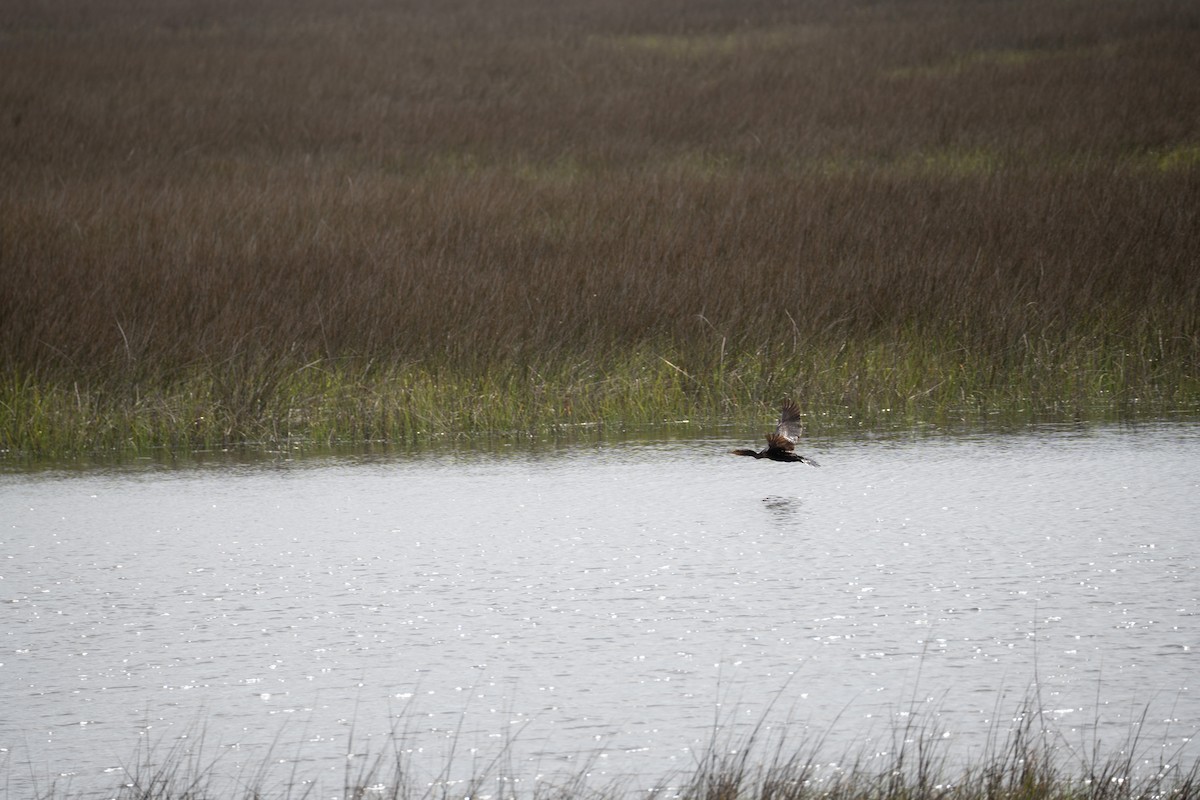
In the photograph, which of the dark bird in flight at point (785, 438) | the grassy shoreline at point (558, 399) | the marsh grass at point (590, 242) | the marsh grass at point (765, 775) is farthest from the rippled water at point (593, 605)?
the marsh grass at point (590, 242)

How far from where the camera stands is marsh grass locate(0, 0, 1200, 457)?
8133 millimetres

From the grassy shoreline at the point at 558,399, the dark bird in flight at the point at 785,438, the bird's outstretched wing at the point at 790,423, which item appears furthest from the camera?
the grassy shoreline at the point at 558,399

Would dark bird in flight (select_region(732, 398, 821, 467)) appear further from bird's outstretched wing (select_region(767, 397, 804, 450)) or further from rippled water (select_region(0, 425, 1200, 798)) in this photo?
rippled water (select_region(0, 425, 1200, 798))

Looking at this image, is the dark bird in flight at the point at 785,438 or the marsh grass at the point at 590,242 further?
the marsh grass at the point at 590,242

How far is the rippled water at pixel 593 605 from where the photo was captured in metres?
3.49

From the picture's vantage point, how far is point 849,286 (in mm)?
9414

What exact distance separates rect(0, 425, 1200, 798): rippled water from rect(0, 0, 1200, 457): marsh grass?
111 centimetres

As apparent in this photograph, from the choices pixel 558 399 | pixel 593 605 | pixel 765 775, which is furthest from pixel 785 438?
pixel 765 775

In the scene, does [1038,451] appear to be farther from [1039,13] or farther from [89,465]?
[1039,13]

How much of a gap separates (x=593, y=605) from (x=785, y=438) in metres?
1.74

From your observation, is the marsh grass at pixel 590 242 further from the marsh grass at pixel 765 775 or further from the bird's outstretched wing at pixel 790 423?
the marsh grass at pixel 765 775

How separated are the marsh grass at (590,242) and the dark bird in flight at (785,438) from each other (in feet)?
6.05

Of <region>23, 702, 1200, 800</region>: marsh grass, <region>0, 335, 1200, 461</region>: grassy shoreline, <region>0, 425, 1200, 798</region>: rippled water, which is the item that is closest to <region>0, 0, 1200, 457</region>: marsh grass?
<region>0, 335, 1200, 461</region>: grassy shoreline

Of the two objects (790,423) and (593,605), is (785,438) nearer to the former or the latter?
(790,423)
